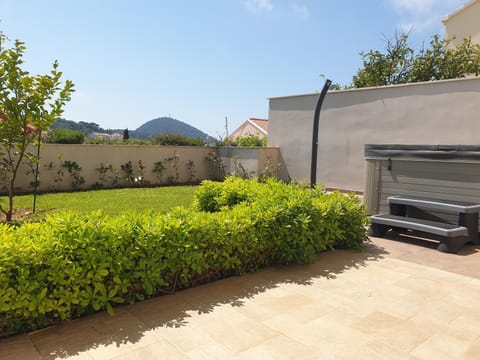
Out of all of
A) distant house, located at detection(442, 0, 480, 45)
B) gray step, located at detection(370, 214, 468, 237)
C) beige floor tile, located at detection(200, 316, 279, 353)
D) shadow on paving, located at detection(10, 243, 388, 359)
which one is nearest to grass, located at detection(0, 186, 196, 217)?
shadow on paving, located at detection(10, 243, 388, 359)

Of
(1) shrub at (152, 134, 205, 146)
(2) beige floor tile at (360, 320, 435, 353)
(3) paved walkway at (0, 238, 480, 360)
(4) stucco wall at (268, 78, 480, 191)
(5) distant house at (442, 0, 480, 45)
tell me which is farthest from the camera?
(5) distant house at (442, 0, 480, 45)

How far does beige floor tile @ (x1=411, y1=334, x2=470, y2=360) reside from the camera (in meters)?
2.31

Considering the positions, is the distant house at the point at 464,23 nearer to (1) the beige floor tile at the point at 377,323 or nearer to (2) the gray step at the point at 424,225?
(2) the gray step at the point at 424,225

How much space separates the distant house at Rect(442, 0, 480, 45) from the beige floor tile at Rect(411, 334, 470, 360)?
54.9ft

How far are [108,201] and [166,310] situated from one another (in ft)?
19.2

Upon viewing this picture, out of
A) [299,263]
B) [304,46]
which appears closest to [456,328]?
[299,263]

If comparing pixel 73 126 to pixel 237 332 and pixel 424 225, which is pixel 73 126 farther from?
pixel 237 332

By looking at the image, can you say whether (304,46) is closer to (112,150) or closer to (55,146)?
(112,150)

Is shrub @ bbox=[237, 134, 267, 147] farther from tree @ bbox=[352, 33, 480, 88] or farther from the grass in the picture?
tree @ bbox=[352, 33, 480, 88]

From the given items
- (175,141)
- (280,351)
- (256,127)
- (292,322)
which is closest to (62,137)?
(175,141)

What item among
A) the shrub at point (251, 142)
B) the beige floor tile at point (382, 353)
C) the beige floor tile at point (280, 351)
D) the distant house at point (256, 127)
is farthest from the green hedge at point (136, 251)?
the distant house at point (256, 127)

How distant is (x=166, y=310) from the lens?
2.89m

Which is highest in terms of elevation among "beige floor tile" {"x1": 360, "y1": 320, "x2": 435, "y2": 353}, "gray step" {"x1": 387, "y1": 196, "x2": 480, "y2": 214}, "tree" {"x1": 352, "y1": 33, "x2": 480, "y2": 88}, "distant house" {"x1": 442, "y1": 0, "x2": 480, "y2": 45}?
"distant house" {"x1": 442, "y1": 0, "x2": 480, "y2": 45}

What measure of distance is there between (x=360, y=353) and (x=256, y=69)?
46.1ft
